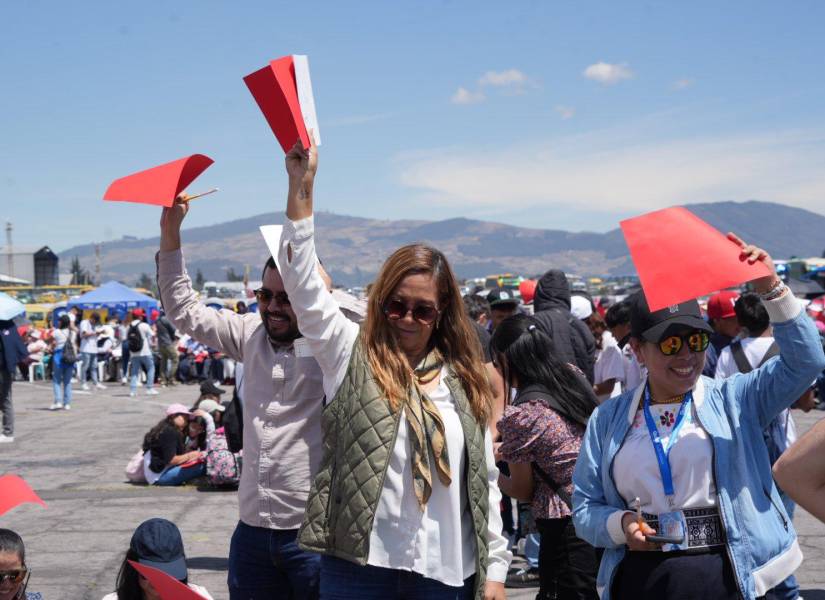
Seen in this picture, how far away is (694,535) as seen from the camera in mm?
3018

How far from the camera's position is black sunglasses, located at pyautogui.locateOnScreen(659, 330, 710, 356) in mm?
3164

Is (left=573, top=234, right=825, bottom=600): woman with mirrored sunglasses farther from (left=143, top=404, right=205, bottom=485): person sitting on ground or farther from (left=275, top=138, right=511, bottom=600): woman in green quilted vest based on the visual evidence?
(left=143, top=404, right=205, bottom=485): person sitting on ground

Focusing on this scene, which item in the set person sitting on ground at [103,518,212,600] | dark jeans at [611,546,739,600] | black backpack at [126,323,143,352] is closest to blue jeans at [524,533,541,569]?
person sitting on ground at [103,518,212,600]

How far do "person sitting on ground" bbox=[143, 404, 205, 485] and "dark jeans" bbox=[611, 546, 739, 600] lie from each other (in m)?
8.31

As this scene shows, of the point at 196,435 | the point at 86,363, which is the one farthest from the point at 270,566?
the point at 86,363

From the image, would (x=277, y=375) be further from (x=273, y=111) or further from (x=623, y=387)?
(x=623, y=387)

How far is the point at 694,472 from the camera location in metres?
3.04

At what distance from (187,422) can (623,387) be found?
509cm

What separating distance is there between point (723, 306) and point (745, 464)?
355cm

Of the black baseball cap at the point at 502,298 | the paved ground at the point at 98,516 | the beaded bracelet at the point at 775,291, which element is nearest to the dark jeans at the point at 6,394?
the paved ground at the point at 98,516

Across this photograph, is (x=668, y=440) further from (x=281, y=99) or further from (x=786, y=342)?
(x=281, y=99)

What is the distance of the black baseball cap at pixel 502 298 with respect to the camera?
31.1ft

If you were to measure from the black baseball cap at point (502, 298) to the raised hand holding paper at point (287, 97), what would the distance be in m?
6.50

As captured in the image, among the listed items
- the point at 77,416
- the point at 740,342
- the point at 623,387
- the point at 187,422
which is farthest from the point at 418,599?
the point at 77,416
